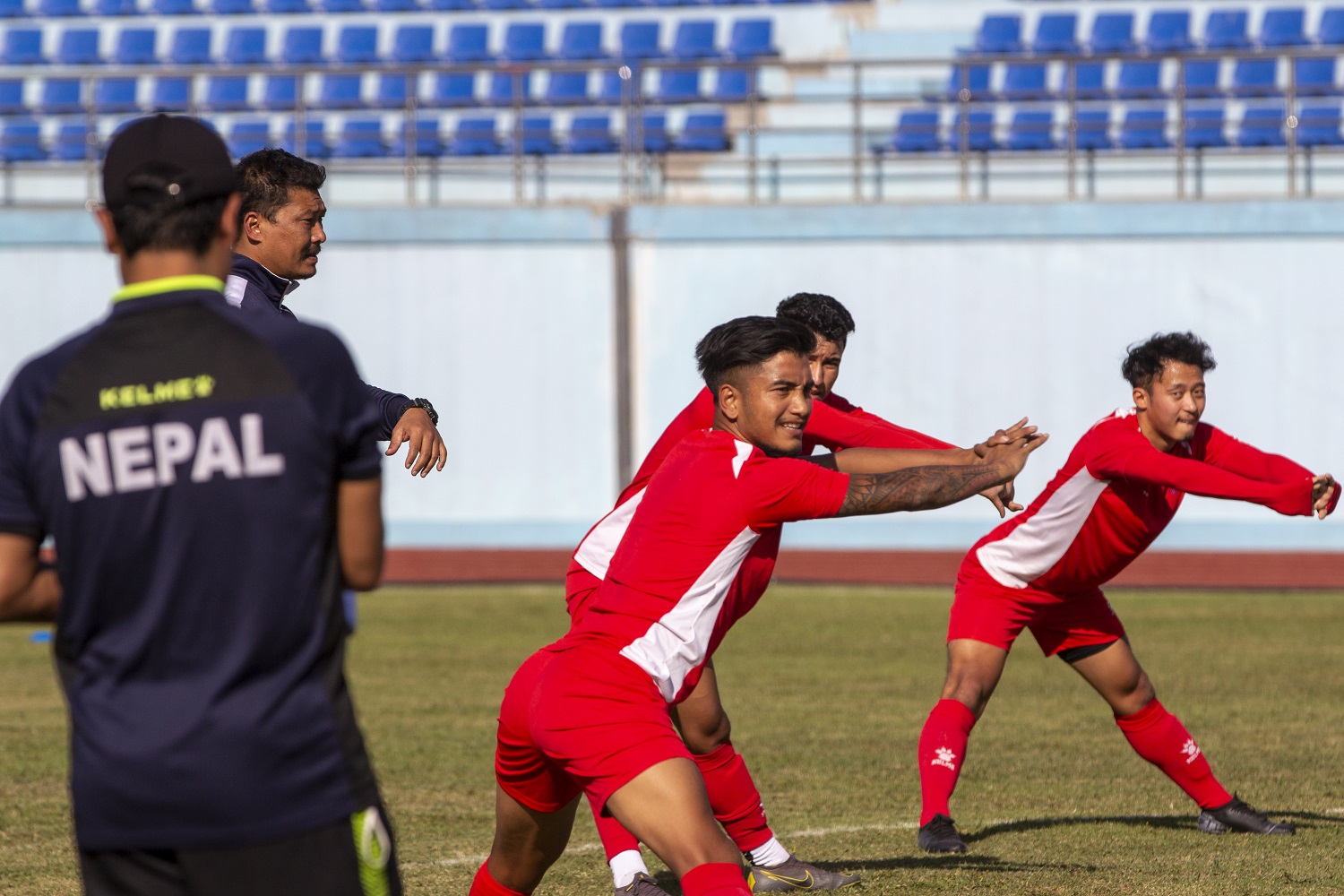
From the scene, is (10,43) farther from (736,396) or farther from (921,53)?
(736,396)

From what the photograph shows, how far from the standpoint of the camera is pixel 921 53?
23484 mm

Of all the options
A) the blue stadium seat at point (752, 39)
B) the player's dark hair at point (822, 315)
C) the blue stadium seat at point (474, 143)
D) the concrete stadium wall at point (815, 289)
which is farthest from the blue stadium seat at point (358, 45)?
the player's dark hair at point (822, 315)

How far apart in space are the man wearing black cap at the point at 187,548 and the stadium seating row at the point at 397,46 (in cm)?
2036

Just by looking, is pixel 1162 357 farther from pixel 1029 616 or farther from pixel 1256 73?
pixel 1256 73

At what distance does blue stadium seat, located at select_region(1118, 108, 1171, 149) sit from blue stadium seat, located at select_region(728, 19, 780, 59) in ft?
15.6

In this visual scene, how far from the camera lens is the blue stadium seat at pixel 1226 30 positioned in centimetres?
2178

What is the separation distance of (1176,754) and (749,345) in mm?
3411

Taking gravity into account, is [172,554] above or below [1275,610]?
above

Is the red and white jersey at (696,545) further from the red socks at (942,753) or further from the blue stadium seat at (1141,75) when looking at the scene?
the blue stadium seat at (1141,75)

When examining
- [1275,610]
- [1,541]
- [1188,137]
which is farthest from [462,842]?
[1188,137]

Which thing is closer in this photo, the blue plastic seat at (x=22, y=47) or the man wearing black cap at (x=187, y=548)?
the man wearing black cap at (x=187, y=548)

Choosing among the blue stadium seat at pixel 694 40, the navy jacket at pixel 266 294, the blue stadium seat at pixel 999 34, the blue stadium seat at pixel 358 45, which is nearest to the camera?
the navy jacket at pixel 266 294

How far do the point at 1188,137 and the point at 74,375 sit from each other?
18.9 meters

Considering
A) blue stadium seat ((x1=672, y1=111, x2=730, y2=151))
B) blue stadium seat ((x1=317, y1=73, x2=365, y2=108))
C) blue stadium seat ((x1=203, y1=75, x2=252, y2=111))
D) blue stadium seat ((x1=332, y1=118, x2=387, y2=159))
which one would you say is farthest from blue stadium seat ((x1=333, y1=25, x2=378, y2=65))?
blue stadium seat ((x1=672, y1=111, x2=730, y2=151))
